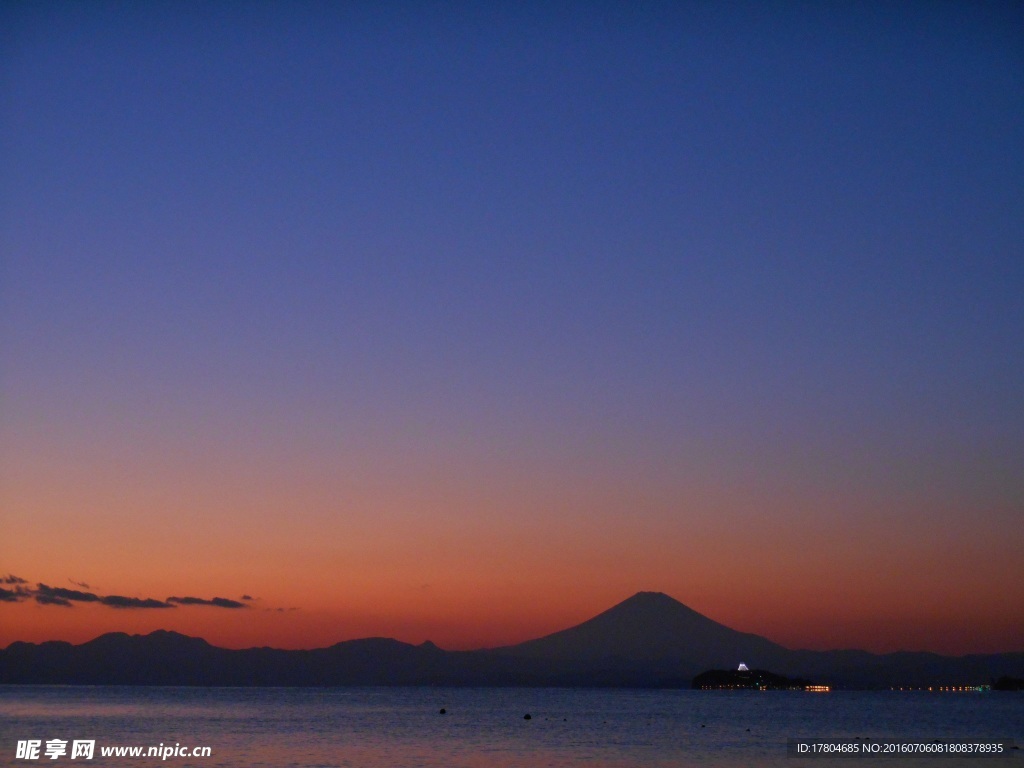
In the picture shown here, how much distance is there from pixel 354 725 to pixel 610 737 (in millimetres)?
25541

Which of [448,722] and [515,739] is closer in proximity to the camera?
[515,739]

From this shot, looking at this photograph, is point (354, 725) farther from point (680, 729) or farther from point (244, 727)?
point (680, 729)

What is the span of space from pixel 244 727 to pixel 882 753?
51324mm

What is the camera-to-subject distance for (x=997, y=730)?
278 ft

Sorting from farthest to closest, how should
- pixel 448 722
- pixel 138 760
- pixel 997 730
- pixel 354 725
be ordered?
pixel 448 722 < pixel 354 725 < pixel 997 730 < pixel 138 760

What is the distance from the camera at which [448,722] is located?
324 ft

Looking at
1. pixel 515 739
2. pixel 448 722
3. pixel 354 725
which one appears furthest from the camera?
pixel 448 722

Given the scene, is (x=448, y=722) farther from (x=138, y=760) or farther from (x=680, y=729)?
(x=138, y=760)

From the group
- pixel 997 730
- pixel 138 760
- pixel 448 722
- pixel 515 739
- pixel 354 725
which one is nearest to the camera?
pixel 138 760

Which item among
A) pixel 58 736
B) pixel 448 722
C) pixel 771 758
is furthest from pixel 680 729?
pixel 58 736

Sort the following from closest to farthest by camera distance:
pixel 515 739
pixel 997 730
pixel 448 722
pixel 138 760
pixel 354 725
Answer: pixel 138 760
pixel 515 739
pixel 997 730
pixel 354 725
pixel 448 722

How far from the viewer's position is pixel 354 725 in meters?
91.5

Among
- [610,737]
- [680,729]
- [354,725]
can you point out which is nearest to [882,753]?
[610,737]

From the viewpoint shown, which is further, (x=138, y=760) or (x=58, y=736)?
(x=58, y=736)
